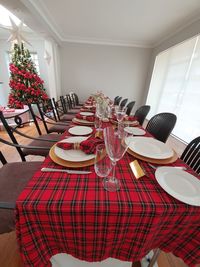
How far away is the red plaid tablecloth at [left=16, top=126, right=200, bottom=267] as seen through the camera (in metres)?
0.40

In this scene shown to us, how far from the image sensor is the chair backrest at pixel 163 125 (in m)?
Result: 1.23

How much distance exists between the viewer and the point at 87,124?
4.05ft

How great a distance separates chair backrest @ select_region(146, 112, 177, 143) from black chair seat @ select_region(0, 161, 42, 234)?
114cm

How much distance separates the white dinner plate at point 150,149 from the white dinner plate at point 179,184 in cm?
11

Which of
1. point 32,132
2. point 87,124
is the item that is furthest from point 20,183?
point 32,132

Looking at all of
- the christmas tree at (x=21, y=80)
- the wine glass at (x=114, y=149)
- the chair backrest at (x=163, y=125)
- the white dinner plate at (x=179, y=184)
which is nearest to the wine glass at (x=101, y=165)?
the wine glass at (x=114, y=149)

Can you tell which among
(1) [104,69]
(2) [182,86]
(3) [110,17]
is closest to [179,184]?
(2) [182,86]

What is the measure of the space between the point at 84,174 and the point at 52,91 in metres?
4.25

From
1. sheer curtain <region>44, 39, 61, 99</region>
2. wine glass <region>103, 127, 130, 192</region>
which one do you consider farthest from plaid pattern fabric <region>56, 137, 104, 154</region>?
sheer curtain <region>44, 39, 61, 99</region>

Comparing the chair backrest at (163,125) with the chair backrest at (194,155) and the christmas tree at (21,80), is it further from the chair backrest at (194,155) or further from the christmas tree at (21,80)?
the christmas tree at (21,80)

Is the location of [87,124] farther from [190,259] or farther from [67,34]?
[67,34]

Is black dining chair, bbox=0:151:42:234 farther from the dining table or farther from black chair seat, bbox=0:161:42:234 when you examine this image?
the dining table

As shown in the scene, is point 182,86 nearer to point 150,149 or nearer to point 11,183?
point 150,149

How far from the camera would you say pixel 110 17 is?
2773 millimetres
